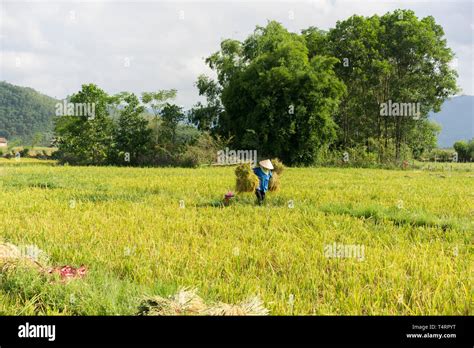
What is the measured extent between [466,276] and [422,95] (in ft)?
106

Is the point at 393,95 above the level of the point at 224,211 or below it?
above

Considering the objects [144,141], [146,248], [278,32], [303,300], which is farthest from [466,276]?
[278,32]

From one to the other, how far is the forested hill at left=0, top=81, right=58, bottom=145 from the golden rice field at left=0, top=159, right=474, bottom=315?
3307 inches

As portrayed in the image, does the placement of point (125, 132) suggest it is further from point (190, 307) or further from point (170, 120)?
point (190, 307)

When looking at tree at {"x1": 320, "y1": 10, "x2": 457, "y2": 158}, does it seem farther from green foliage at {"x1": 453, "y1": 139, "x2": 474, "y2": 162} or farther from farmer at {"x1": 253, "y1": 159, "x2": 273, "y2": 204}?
farmer at {"x1": 253, "y1": 159, "x2": 273, "y2": 204}

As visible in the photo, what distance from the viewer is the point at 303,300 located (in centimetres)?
319

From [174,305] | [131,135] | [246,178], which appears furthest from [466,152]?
[174,305]

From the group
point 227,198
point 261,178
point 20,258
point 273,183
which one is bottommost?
point 20,258

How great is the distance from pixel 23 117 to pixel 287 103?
101053 mm

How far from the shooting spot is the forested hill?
91.9 m

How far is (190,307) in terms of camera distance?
2746mm
